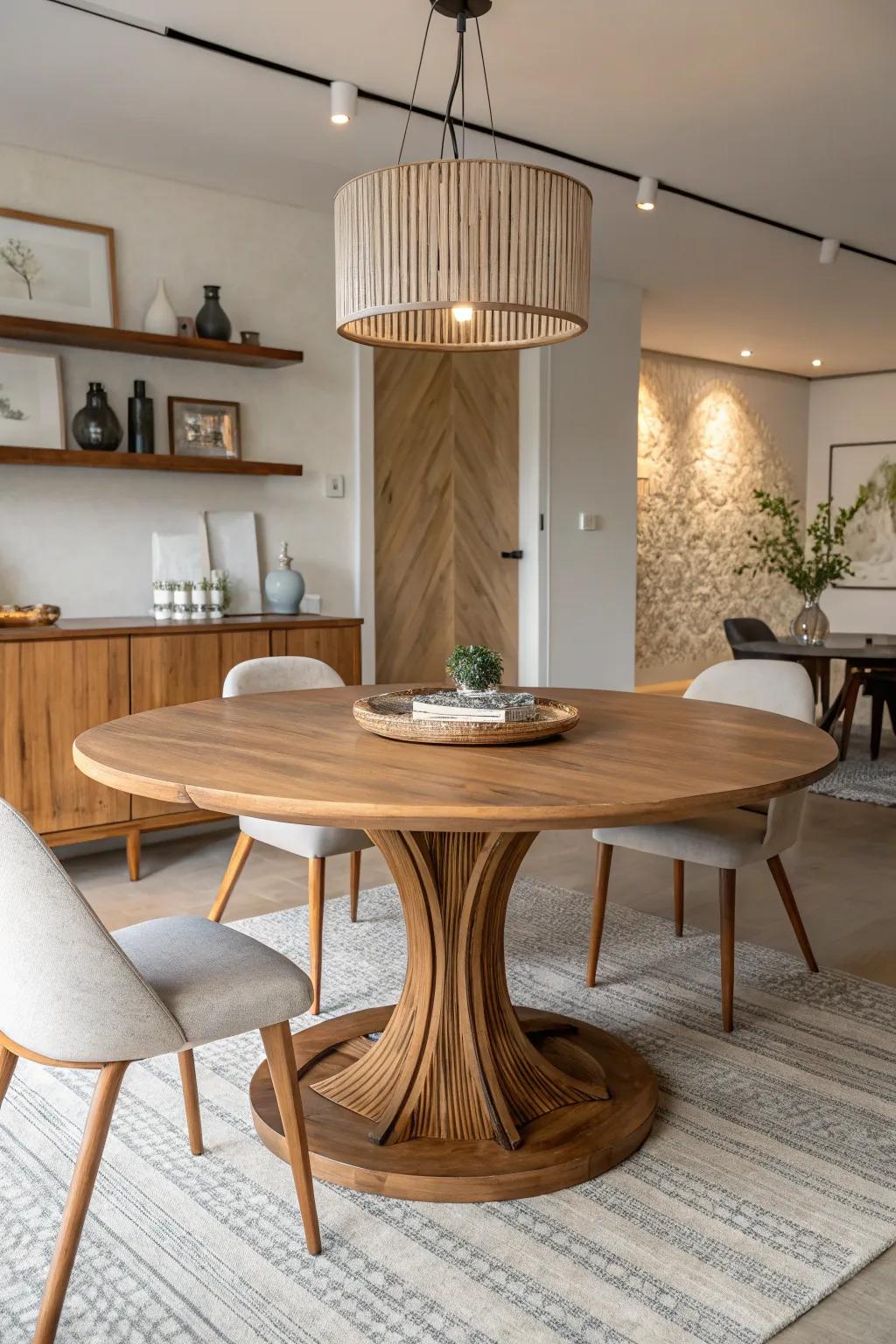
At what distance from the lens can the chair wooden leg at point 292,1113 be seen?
167cm

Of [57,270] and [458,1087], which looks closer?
[458,1087]

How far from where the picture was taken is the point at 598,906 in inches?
108

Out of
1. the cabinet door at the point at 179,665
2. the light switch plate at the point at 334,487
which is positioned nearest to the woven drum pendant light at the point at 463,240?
the cabinet door at the point at 179,665

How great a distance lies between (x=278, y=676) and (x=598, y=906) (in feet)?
3.40

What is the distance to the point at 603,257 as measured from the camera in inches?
222

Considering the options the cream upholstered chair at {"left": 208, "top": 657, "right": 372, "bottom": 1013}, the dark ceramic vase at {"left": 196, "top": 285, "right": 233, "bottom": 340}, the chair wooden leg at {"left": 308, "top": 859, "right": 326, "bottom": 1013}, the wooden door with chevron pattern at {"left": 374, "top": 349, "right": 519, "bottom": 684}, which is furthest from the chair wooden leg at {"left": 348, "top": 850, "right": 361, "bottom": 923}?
the wooden door with chevron pattern at {"left": 374, "top": 349, "right": 519, "bottom": 684}

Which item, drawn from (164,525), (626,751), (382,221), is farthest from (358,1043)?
(164,525)

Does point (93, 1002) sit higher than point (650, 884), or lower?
higher

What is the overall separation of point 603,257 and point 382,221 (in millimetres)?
3869

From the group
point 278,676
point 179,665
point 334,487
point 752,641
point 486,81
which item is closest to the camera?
point 278,676

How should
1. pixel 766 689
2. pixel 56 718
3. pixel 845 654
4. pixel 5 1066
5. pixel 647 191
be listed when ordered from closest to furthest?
pixel 5 1066, pixel 766 689, pixel 56 718, pixel 647 191, pixel 845 654

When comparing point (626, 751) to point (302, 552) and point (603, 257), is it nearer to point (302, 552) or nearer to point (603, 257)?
point (302, 552)

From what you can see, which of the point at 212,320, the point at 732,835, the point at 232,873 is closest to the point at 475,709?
the point at 732,835

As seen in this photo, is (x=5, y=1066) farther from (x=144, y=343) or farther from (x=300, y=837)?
(x=144, y=343)
